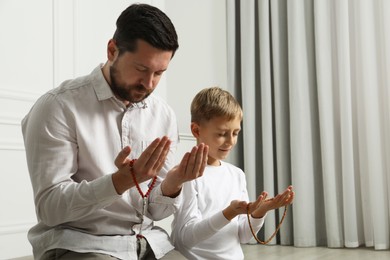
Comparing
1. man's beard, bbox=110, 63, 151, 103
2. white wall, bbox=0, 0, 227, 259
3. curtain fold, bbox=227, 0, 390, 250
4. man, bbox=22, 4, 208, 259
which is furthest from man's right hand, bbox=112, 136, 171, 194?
curtain fold, bbox=227, 0, 390, 250

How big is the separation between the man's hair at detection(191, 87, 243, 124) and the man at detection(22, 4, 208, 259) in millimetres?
391

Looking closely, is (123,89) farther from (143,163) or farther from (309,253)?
(309,253)

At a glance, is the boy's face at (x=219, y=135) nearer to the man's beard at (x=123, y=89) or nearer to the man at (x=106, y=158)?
the man at (x=106, y=158)

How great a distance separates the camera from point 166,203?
1.54 metres

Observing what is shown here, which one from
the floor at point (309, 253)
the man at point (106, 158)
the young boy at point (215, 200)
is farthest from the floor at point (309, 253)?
the man at point (106, 158)

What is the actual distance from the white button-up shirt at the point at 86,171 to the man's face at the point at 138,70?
0.16 feet

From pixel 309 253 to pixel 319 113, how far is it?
0.86m

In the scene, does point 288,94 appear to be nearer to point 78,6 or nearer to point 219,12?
→ point 219,12

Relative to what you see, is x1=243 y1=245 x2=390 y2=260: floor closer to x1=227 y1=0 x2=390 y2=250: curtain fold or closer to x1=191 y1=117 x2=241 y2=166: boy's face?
x1=227 y1=0 x2=390 y2=250: curtain fold

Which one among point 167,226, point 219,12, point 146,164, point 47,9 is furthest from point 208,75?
point 146,164

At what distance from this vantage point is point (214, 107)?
6.31ft

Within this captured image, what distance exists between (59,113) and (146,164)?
33 cm

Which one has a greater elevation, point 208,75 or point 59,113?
point 208,75

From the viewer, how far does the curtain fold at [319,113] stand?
3236 millimetres
